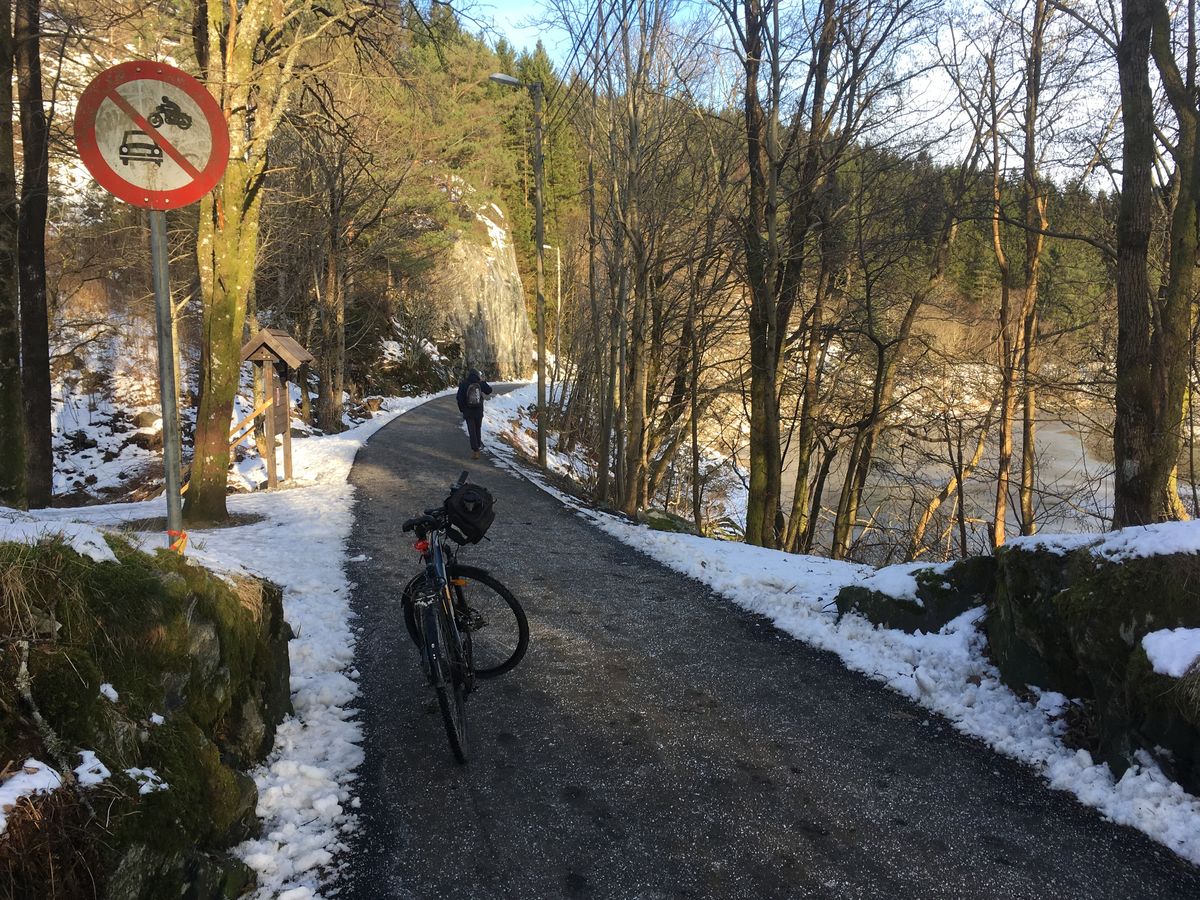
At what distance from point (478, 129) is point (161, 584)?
3062cm

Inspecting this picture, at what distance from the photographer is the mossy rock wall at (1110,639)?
313cm

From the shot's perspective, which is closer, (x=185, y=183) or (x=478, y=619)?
(x=185, y=183)

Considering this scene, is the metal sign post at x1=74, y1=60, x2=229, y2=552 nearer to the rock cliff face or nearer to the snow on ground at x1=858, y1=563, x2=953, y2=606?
the snow on ground at x1=858, y1=563, x2=953, y2=606

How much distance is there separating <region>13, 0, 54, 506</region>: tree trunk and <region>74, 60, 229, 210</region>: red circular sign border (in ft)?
29.1

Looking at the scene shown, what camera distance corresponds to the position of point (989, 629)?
4.52 m

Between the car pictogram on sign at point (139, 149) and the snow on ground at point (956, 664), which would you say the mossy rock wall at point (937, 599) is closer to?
the snow on ground at point (956, 664)

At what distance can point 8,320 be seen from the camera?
6.89 metres

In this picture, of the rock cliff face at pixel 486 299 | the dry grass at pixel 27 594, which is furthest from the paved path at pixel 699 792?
the rock cliff face at pixel 486 299

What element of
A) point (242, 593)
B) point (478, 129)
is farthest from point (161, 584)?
point (478, 129)

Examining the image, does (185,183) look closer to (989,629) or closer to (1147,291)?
(989,629)

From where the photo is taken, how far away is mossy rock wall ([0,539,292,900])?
78.7 inches

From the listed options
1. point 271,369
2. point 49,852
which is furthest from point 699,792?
point 271,369

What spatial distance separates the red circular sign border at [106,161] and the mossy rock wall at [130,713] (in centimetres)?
170

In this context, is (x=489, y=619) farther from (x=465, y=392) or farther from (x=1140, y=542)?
(x=465, y=392)
